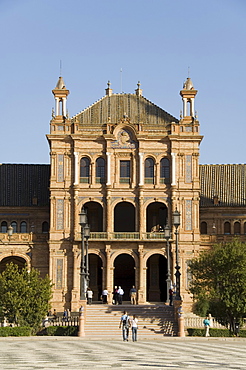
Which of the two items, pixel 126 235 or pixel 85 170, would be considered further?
pixel 85 170

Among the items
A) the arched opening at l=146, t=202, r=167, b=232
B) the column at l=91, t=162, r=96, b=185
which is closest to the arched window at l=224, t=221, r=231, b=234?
the arched opening at l=146, t=202, r=167, b=232

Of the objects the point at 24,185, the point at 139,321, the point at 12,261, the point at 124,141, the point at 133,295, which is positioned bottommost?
the point at 139,321

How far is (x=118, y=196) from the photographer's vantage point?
77.4 meters

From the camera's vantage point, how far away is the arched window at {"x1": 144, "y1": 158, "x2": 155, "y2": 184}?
78000 millimetres

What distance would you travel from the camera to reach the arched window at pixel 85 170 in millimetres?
77875

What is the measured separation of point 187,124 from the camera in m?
78.9

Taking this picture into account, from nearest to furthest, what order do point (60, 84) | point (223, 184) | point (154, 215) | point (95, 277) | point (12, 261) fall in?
point (95, 277) < point (60, 84) < point (154, 215) < point (12, 261) < point (223, 184)

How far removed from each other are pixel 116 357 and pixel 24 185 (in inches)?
1982

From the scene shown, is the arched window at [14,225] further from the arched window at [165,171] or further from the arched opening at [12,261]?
the arched window at [165,171]

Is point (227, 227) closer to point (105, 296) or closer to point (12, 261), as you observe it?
point (105, 296)

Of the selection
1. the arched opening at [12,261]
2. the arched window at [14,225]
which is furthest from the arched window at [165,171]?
the arched opening at [12,261]

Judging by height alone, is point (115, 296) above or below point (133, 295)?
below

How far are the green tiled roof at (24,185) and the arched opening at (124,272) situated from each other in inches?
379

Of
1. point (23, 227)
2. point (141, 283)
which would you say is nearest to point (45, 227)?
point (23, 227)
